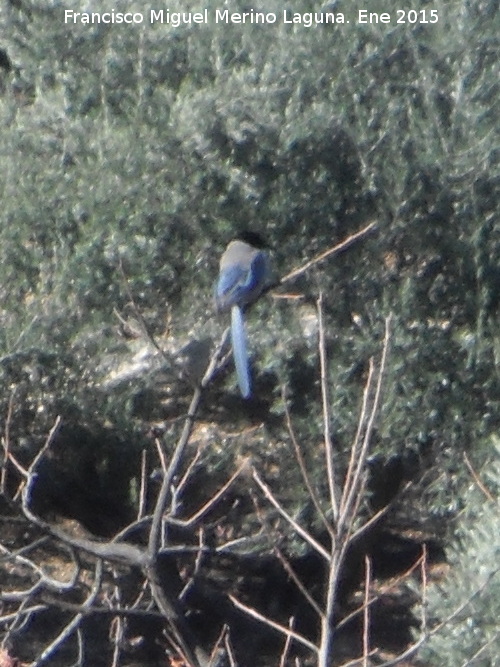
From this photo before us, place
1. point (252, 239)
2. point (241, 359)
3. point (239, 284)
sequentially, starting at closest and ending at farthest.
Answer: point (241, 359), point (239, 284), point (252, 239)

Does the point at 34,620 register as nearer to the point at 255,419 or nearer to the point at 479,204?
the point at 255,419

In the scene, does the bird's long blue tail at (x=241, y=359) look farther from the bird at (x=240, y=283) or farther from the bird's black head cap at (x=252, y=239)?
the bird's black head cap at (x=252, y=239)

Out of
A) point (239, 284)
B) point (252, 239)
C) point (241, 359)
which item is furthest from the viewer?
point (252, 239)

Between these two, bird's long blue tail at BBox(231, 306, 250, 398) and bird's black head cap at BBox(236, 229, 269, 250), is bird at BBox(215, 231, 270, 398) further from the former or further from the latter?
bird's black head cap at BBox(236, 229, 269, 250)

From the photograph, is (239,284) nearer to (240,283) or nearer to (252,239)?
(240,283)

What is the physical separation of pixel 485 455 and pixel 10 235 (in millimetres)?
2436

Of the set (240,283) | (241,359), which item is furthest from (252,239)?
(241,359)

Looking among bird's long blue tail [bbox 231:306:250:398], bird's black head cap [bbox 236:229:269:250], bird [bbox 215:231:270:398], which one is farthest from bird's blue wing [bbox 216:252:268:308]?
bird's black head cap [bbox 236:229:269:250]

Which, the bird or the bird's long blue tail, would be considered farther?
the bird

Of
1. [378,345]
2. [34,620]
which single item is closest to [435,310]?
[378,345]

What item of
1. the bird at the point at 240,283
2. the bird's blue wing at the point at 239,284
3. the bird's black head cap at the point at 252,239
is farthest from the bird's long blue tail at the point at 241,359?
the bird's black head cap at the point at 252,239

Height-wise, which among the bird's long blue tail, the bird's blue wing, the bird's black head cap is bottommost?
the bird's long blue tail

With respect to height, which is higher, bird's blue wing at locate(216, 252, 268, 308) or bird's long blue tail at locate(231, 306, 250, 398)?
bird's blue wing at locate(216, 252, 268, 308)

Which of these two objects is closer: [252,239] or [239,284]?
[239,284]
